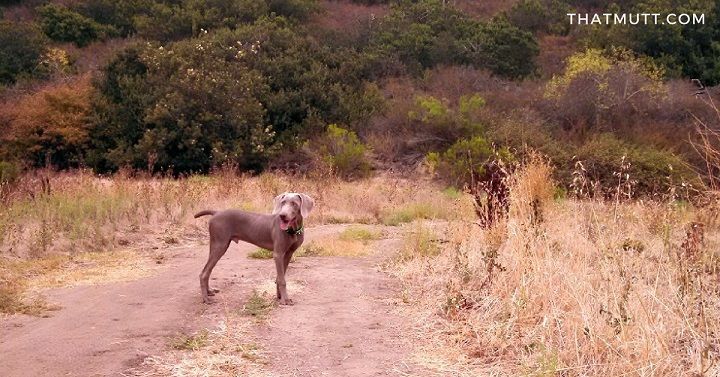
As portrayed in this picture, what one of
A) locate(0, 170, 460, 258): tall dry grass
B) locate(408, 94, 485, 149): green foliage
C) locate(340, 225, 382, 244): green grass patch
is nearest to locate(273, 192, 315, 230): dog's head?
locate(0, 170, 460, 258): tall dry grass

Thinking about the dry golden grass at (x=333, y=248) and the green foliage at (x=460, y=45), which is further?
the green foliage at (x=460, y=45)

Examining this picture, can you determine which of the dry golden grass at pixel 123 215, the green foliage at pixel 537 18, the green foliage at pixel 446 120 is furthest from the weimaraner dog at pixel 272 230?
the green foliage at pixel 537 18

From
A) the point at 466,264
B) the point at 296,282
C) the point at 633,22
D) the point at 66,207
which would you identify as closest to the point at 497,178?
the point at 466,264

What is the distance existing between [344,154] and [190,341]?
714 inches

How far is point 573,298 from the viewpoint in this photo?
18.0 ft

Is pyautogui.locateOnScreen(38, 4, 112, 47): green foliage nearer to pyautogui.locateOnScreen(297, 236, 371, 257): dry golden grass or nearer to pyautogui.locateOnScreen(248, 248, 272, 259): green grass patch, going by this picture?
pyautogui.locateOnScreen(297, 236, 371, 257): dry golden grass

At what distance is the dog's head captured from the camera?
6816mm

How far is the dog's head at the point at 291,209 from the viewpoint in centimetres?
682

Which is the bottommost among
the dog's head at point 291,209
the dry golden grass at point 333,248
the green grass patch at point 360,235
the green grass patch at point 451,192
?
the green grass patch at point 451,192

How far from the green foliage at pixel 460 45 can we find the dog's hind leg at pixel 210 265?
98.9 feet

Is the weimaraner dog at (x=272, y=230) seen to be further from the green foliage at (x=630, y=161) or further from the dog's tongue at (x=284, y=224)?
A: the green foliage at (x=630, y=161)

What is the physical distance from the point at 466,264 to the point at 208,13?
108ft

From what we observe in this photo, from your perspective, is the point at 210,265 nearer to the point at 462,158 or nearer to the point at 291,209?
the point at 291,209

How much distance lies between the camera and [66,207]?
11.8 metres
